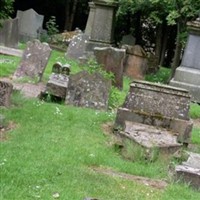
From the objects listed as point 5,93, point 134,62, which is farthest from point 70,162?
point 134,62

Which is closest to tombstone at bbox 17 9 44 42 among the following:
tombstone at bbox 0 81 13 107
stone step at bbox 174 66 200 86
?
stone step at bbox 174 66 200 86

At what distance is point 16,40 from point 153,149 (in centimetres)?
1325

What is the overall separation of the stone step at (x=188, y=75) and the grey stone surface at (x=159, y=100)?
6.78 m

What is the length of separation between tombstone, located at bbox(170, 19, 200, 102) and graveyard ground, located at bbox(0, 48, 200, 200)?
236 inches

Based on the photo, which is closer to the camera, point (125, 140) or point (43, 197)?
point (43, 197)

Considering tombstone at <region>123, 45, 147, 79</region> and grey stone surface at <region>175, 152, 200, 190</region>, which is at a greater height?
tombstone at <region>123, 45, 147, 79</region>

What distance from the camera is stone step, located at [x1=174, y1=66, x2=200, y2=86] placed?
1573 cm

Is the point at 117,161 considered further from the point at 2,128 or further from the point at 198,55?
the point at 198,55

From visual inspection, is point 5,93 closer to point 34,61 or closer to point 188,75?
point 34,61

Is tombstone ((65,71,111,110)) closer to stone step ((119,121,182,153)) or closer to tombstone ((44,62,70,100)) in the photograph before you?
tombstone ((44,62,70,100))

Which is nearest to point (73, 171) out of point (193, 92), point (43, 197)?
point (43, 197)

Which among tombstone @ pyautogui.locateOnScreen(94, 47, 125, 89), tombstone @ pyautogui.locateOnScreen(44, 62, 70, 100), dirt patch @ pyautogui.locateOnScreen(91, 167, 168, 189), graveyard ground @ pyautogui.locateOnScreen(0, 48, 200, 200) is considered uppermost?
tombstone @ pyautogui.locateOnScreen(94, 47, 125, 89)

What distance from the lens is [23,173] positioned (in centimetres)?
599

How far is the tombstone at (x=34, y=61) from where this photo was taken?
1290 centimetres
